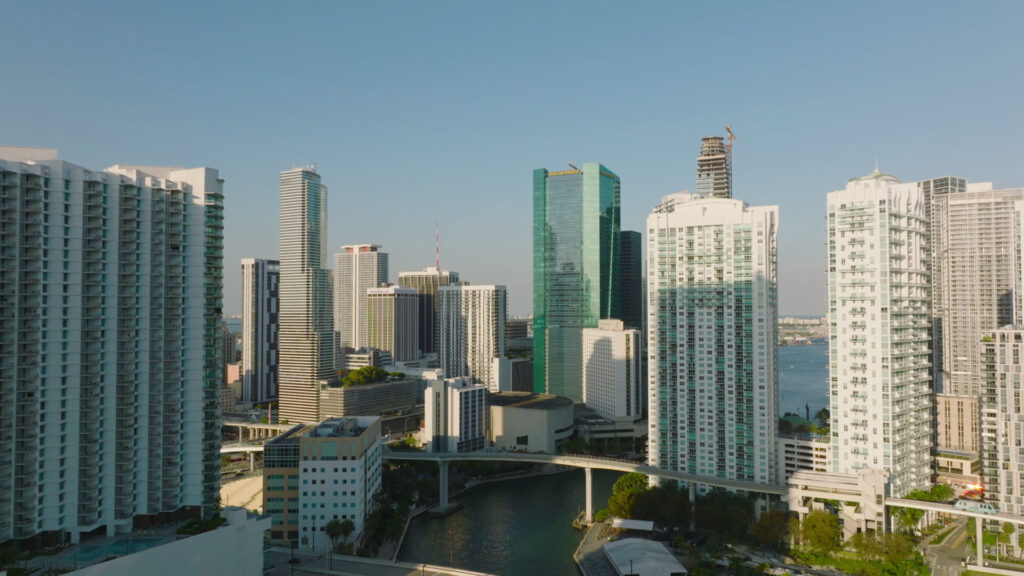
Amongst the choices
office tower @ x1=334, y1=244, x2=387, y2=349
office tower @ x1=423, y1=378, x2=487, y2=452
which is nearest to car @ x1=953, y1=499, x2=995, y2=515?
office tower @ x1=423, y1=378, x2=487, y2=452

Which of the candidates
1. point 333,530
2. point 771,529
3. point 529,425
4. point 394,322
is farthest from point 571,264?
point 333,530

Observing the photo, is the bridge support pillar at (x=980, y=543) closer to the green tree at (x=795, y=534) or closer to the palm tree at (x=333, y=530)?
the green tree at (x=795, y=534)

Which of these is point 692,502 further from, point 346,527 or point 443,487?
point 346,527

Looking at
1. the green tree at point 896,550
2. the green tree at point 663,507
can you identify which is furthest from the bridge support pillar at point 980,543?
the green tree at point 663,507

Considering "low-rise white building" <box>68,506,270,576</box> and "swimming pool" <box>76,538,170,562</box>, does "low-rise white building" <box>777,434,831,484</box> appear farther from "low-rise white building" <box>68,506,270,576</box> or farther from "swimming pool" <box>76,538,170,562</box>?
"swimming pool" <box>76,538,170,562</box>

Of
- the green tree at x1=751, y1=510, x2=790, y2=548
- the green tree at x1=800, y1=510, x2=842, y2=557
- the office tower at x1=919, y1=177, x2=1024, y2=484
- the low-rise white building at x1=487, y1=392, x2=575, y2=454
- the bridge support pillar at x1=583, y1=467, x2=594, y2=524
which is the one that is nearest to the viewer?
the green tree at x1=800, y1=510, x2=842, y2=557

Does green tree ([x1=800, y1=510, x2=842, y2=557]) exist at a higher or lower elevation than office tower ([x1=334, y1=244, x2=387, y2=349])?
lower
